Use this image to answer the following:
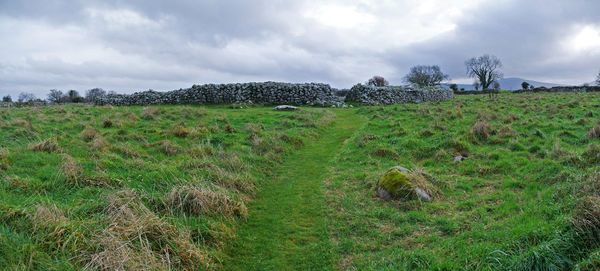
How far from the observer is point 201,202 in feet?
19.2

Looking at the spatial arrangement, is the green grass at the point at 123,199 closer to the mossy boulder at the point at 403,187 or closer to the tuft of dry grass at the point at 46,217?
the tuft of dry grass at the point at 46,217

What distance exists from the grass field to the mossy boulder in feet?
0.71

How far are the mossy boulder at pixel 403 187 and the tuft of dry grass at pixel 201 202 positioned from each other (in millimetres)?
3056

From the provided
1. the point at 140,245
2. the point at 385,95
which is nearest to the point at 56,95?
the point at 385,95

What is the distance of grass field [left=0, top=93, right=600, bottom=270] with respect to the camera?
4090 millimetres

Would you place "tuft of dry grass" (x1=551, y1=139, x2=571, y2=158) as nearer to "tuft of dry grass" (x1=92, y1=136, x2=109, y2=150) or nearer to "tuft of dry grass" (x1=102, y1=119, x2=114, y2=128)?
"tuft of dry grass" (x1=92, y1=136, x2=109, y2=150)

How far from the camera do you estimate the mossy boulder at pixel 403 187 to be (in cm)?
674

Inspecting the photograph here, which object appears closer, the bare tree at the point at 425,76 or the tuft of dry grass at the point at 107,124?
the tuft of dry grass at the point at 107,124

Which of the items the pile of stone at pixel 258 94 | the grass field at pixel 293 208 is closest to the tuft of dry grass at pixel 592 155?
the grass field at pixel 293 208

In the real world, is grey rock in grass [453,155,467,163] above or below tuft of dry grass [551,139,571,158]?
below

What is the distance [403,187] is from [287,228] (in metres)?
2.68

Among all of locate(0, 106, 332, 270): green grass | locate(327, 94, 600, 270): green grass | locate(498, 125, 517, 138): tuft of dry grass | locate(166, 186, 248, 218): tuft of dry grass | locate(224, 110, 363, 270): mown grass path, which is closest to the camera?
locate(0, 106, 332, 270): green grass

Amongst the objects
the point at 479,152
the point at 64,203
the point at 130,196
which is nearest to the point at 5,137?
the point at 64,203

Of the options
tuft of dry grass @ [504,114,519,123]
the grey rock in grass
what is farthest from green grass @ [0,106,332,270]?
tuft of dry grass @ [504,114,519,123]
